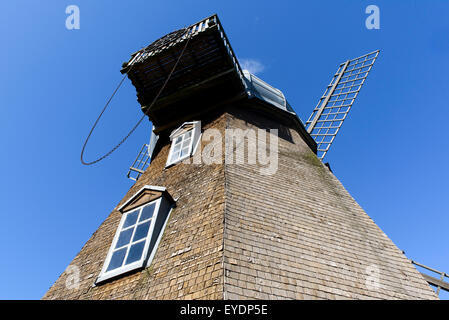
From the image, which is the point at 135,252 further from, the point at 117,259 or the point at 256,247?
the point at 256,247

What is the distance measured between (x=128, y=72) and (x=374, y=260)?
758 centimetres

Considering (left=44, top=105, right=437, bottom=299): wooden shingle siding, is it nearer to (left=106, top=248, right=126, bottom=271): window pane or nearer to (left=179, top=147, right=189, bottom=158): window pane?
(left=106, top=248, right=126, bottom=271): window pane

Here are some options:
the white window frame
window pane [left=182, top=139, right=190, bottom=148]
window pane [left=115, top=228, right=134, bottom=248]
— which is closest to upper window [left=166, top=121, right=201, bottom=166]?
window pane [left=182, top=139, right=190, bottom=148]

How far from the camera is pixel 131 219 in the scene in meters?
6.03

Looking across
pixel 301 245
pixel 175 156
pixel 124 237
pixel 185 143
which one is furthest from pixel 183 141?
pixel 301 245

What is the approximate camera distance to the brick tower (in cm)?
417

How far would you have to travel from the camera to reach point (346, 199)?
22.5ft

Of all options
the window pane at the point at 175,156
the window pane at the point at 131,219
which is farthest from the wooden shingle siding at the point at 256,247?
the window pane at the point at 175,156

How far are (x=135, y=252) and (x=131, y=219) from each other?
1.02 m

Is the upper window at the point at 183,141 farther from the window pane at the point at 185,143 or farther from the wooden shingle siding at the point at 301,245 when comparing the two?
the wooden shingle siding at the point at 301,245

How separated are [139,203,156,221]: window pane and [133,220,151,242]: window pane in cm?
15

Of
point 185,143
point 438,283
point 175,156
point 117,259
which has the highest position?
point 185,143

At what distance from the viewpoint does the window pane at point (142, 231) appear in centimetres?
537
